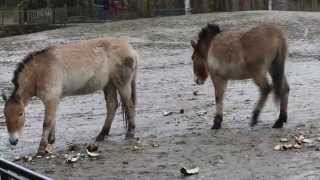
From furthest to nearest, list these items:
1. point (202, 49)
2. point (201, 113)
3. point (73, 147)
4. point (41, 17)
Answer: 1. point (41, 17)
2. point (201, 113)
3. point (202, 49)
4. point (73, 147)

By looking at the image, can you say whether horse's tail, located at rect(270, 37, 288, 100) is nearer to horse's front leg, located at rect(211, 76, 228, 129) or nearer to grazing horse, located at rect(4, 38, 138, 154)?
horse's front leg, located at rect(211, 76, 228, 129)

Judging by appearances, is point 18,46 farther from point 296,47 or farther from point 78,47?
point 78,47

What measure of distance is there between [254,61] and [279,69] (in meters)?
0.40

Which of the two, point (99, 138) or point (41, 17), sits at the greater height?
point (99, 138)

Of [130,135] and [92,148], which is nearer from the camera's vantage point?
[92,148]

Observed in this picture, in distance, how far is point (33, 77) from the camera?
992 cm

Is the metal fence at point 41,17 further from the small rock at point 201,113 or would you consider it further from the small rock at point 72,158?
the small rock at point 72,158

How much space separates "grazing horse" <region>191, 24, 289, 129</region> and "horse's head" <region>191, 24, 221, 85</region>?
10.2 inches

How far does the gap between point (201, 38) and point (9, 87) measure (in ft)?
28.1

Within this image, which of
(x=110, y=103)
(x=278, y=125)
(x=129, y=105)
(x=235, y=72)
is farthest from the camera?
(x=110, y=103)

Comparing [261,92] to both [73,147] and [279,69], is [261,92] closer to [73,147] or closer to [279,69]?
[279,69]

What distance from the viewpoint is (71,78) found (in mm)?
10258

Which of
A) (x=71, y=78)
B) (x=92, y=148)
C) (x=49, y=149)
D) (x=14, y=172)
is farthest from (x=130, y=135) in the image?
(x=14, y=172)

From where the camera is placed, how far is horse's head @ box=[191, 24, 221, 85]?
Answer: 11133 mm
